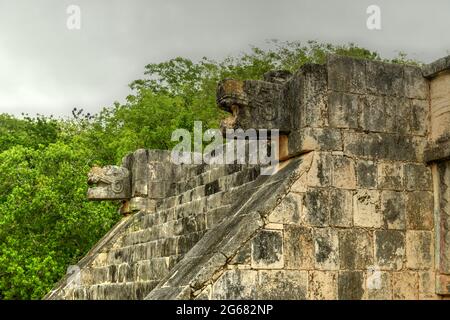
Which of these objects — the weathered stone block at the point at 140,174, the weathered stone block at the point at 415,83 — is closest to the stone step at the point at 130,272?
the weathered stone block at the point at 140,174

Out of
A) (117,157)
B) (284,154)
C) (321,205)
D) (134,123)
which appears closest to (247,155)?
(284,154)

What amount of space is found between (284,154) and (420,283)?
1775 mm

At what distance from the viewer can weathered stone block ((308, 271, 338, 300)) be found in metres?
6.78

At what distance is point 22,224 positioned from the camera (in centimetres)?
1847

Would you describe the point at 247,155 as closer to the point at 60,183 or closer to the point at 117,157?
the point at 60,183

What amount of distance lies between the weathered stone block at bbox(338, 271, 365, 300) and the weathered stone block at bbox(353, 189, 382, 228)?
0.47m

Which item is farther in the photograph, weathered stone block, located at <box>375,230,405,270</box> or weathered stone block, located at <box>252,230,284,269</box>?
weathered stone block, located at <box>375,230,405,270</box>

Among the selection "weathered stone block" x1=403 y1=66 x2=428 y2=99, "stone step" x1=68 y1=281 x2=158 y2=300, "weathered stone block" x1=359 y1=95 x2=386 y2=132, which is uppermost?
"weathered stone block" x1=403 y1=66 x2=428 y2=99

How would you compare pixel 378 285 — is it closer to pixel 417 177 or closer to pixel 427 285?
pixel 427 285

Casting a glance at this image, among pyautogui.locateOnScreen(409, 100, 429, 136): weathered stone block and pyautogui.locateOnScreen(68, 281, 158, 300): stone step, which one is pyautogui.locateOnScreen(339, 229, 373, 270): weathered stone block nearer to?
pyautogui.locateOnScreen(409, 100, 429, 136): weathered stone block

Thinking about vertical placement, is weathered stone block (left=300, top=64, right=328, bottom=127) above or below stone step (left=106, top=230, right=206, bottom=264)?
above

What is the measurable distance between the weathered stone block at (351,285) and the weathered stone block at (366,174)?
0.84 meters

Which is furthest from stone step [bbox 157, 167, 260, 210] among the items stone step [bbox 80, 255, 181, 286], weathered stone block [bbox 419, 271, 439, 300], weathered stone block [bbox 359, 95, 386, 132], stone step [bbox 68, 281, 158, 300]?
weathered stone block [bbox 419, 271, 439, 300]

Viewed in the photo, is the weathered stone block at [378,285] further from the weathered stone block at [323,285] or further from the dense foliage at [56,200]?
the dense foliage at [56,200]
